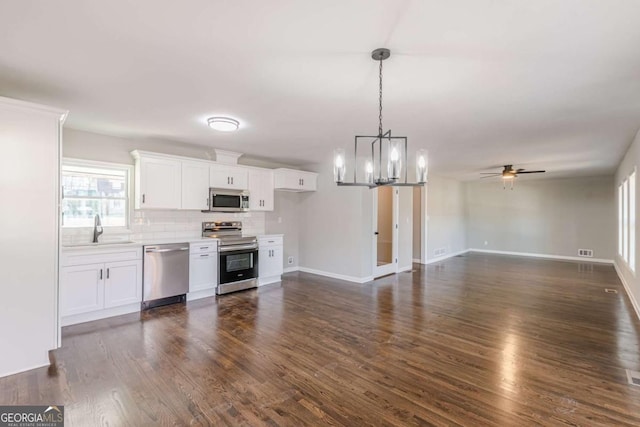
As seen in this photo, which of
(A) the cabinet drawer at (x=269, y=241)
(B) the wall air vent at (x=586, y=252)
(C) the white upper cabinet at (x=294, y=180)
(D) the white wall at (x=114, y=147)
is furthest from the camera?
(B) the wall air vent at (x=586, y=252)

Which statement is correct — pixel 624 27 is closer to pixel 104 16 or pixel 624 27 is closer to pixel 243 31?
pixel 243 31

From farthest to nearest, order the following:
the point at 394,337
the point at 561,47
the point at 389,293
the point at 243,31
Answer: the point at 389,293, the point at 394,337, the point at 561,47, the point at 243,31

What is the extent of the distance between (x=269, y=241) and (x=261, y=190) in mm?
1021

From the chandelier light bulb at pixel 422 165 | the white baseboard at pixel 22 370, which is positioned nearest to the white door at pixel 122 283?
the white baseboard at pixel 22 370

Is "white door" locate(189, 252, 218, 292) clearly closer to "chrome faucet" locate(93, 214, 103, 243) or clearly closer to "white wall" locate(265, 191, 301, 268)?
"chrome faucet" locate(93, 214, 103, 243)

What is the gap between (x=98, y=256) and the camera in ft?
12.5

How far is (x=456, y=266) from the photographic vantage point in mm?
7852

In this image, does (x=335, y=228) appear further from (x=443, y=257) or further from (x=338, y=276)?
(x=443, y=257)

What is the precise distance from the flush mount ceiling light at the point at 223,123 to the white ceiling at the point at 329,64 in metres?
0.10

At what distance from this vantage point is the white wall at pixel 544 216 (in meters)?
8.60

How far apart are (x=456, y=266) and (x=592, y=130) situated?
458 centimetres

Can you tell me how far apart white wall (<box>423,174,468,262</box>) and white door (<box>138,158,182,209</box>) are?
20.5ft

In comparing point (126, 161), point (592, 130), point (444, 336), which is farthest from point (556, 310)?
point (126, 161)

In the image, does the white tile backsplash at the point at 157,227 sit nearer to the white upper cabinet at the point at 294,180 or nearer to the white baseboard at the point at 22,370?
the white upper cabinet at the point at 294,180
